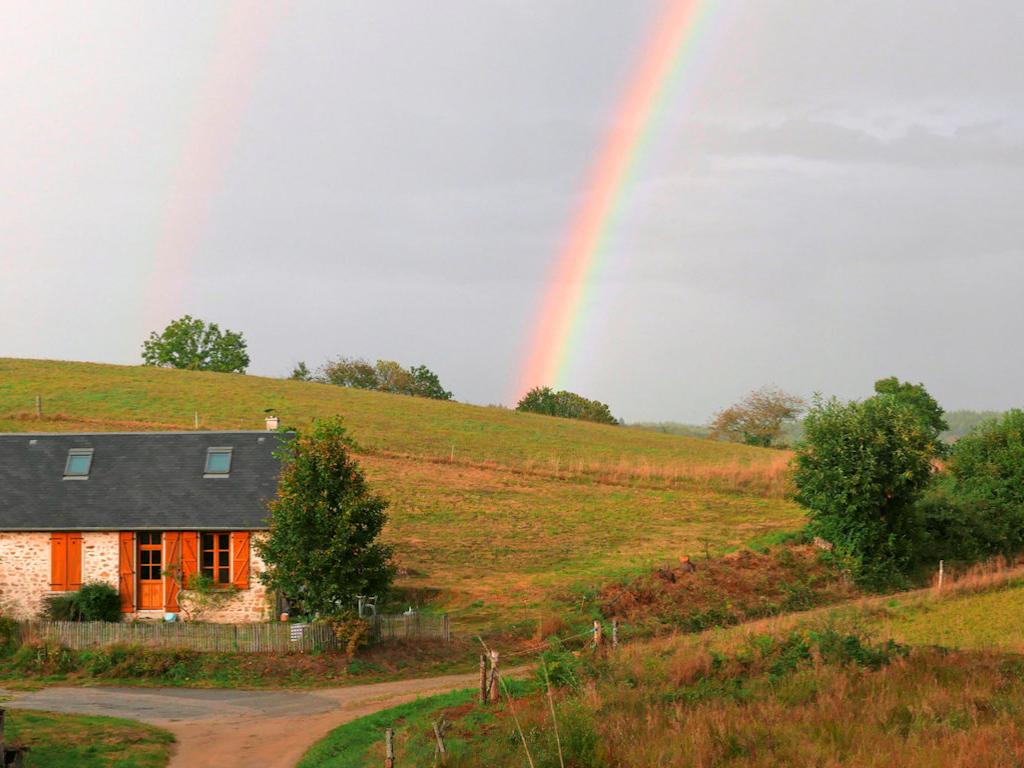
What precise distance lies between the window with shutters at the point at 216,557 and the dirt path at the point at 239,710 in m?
5.54

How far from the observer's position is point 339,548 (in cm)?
2761

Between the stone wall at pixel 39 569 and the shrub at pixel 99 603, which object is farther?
the stone wall at pixel 39 569

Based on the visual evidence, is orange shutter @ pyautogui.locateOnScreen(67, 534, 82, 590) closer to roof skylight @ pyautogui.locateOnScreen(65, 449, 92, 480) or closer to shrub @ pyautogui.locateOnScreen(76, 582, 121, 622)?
shrub @ pyautogui.locateOnScreen(76, 582, 121, 622)

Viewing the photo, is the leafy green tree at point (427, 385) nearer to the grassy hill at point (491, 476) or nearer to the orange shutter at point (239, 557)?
the grassy hill at point (491, 476)

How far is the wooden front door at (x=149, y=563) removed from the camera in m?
31.4

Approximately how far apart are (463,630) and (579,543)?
568 inches

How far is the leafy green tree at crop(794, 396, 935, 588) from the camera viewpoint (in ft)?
119

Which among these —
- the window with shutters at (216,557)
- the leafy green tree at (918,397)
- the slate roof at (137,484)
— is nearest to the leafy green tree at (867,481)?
the slate roof at (137,484)

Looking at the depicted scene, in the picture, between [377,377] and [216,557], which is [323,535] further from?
[377,377]

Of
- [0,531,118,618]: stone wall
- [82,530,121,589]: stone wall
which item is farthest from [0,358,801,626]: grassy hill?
[0,531,118,618]: stone wall

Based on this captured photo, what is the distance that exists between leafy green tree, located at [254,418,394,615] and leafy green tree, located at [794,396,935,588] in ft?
52.8

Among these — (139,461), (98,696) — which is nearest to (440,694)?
(98,696)

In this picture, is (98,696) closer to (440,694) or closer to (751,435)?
(440,694)

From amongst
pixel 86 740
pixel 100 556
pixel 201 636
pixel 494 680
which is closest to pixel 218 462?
pixel 100 556
